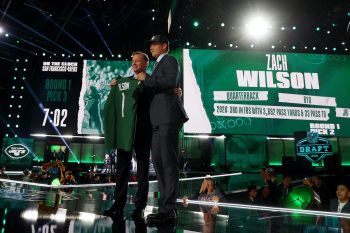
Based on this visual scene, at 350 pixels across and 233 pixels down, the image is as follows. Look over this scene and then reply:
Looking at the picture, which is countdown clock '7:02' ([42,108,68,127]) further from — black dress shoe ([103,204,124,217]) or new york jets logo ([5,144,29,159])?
black dress shoe ([103,204,124,217])

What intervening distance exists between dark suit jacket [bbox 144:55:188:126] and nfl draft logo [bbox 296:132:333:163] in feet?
17.6

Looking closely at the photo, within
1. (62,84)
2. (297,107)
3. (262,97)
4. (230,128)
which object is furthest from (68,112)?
(297,107)

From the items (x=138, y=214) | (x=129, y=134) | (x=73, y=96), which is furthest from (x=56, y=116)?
(x=138, y=214)

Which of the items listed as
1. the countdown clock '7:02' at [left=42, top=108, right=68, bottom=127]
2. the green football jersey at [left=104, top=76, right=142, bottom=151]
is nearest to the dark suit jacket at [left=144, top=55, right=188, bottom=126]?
the green football jersey at [left=104, top=76, right=142, bottom=151]

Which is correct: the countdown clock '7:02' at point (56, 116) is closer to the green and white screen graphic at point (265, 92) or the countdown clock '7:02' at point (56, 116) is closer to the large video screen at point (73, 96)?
the large video screen at point (73, 96)

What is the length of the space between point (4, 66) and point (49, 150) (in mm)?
6078

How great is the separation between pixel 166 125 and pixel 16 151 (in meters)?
13.7

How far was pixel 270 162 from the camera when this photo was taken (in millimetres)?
13602

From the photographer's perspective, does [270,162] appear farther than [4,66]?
No

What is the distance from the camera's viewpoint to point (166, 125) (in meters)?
1.64

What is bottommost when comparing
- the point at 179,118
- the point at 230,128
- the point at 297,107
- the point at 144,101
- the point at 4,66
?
the point at 179,118

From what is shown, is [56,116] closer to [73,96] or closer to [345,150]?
[73,96]

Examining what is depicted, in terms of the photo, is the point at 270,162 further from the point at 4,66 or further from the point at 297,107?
the point at 4,66

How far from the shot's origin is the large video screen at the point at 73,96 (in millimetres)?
10562
